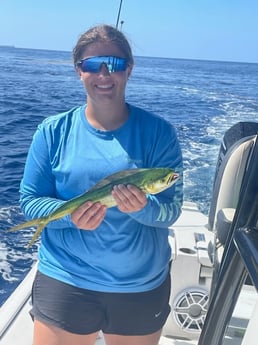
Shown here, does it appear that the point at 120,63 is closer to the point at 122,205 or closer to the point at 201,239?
the point at 122,205

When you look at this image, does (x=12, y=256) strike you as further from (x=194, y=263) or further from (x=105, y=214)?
(x=105, y=214)

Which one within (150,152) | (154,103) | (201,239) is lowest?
(154,103)

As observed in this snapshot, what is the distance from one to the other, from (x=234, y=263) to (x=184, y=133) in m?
10.2

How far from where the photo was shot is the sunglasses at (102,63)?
1800 mm

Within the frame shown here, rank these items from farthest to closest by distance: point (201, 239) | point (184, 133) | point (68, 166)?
point (184, 133)
point (201, 239)
point (68, 166)

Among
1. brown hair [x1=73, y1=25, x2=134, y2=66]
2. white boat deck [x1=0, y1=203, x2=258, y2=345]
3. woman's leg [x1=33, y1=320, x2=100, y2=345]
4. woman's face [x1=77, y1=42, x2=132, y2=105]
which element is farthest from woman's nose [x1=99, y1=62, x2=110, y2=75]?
white boat deck [x1=0, y1=203, x2=258, y2=345]

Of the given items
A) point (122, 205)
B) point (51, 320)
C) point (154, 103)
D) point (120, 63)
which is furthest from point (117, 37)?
point (154, 103)

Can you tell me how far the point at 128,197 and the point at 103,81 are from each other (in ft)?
1.51

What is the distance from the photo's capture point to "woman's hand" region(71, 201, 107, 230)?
1669 mm

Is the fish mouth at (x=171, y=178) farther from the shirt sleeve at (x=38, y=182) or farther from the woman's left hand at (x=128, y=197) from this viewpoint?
the shirt sleeve at (x=38, y=182)

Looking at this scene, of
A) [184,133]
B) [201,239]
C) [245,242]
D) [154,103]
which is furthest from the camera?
[154,103]

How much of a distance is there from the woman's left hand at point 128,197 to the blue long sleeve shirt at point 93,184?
0.14 meters

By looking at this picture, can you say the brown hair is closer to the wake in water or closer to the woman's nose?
the woman's nose

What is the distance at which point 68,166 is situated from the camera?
1.82 meters
